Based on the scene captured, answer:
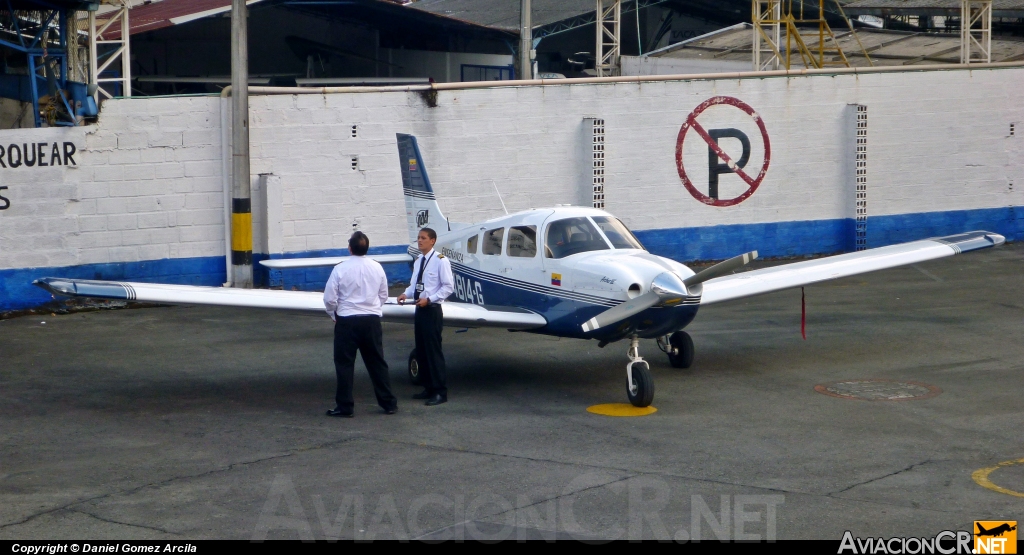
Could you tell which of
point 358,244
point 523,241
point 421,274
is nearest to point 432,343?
point 421,274

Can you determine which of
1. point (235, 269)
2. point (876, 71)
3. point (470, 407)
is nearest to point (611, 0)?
point (876, 71)

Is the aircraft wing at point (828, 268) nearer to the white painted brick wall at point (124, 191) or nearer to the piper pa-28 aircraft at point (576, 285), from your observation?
the piper pa-28 aircraft at point (576, 285)

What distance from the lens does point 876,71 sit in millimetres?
20516

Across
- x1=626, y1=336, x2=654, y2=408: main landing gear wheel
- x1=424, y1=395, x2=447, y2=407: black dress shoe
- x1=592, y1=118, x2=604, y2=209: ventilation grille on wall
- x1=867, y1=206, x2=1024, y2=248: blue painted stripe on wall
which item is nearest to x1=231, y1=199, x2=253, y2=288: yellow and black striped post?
x1=592, y1=118, x2=604, y2=209: ventilation grille on wall

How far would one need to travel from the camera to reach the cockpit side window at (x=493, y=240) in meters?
12.0

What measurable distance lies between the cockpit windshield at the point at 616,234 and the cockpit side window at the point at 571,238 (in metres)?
0.11

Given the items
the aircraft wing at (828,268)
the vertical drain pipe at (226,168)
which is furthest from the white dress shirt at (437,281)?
the vertical drain pipe at (226,168)

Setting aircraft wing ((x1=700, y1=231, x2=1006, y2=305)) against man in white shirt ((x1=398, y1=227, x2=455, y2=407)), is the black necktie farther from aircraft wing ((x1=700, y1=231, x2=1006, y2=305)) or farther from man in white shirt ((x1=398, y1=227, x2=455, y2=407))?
aircraft wing ((x1=700, y1=231, x2=1006, y2=305))

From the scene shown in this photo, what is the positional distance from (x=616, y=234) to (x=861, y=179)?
10.7m

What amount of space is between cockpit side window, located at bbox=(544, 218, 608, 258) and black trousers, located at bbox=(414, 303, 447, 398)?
4.77ft

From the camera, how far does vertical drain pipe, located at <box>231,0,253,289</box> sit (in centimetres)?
1595

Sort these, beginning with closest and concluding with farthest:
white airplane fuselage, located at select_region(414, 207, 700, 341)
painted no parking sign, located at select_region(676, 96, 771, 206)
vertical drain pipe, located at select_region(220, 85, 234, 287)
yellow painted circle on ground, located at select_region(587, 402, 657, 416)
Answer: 1. yellow painted circle on ground, located at select_region(587, 402, 657, 416)
2. white airplane fuselage, located at select_region(414, 207, 700, 341)
3. vertical drain pipe, located at select_region(220, 85, 234, 287)
4. painted no parking sign, located at select_region(676, 96, 771, 206)

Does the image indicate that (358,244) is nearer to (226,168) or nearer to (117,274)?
(226,168)

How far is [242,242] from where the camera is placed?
16.6m
